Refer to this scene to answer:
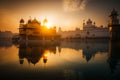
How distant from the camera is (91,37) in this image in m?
82.4

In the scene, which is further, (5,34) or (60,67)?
(5,34)

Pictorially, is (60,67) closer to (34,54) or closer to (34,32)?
(34,54)

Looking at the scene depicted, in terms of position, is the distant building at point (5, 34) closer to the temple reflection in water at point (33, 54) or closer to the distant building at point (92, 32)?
the distant building at point (92, 32)

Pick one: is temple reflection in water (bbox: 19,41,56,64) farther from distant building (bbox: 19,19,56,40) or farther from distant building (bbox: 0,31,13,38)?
distant building (bbox: 0,31,13,38)

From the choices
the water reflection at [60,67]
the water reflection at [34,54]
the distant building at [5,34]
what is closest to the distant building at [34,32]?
the water reflection at [34,54]

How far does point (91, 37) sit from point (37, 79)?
254 ft

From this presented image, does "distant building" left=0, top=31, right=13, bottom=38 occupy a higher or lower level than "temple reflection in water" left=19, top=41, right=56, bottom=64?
higher

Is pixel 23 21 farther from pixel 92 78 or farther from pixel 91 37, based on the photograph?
pixel 92 78

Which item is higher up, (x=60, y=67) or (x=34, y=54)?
(x=34, y=54)

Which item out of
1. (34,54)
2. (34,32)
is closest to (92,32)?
(34,32)

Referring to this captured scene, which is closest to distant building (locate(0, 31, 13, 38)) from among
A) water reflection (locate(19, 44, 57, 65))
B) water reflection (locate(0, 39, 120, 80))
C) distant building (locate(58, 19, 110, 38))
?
distant building (locate(58, 19, 110, 38))

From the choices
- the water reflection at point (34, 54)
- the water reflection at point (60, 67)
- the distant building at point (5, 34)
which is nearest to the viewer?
the water reflection at point (60, 67)

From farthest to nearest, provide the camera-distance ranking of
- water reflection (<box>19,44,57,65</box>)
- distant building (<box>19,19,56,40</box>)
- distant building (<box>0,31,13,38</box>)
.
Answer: distant building (<box>0,31,13,38</box>), distant building (<box>19,19,56,40</box>), water reflection (<box>19,44,57,65</box>)

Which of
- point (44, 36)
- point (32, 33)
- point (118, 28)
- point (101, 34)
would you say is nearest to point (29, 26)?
point (32, 33)
